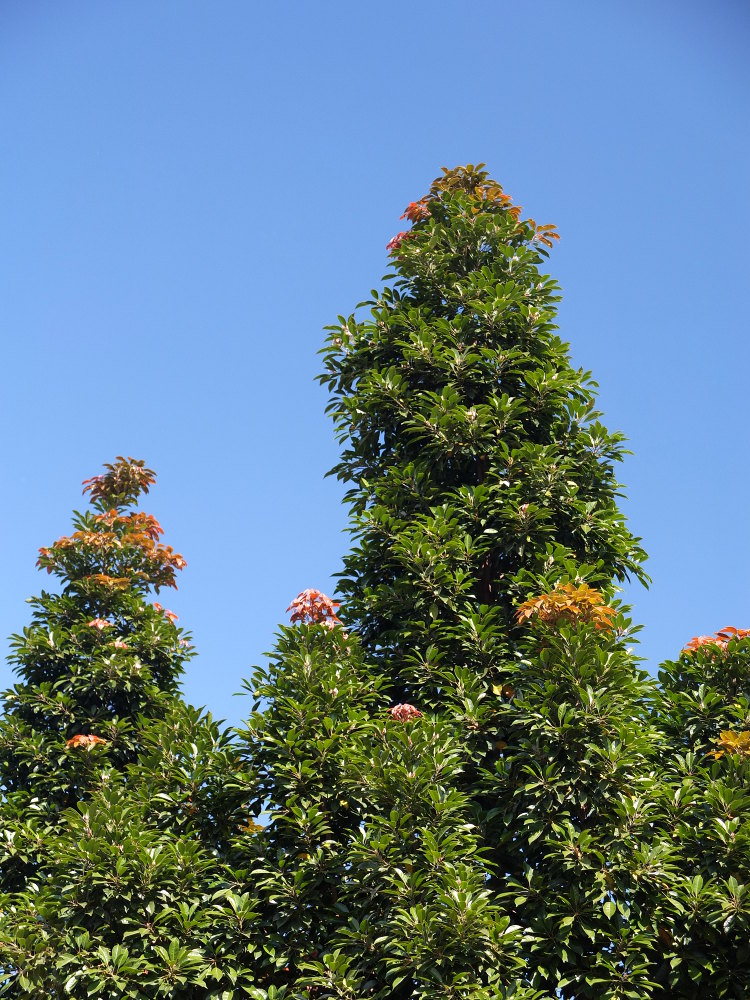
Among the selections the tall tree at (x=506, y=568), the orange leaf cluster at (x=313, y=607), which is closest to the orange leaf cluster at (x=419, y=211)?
the tall tree at (x=506, y=568)

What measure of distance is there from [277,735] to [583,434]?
238 inches

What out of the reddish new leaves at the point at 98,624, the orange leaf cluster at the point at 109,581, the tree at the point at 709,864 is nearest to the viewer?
the tree at the point at 709,864

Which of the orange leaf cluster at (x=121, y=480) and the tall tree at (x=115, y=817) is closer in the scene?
the tall tree at (x=115, y=817)

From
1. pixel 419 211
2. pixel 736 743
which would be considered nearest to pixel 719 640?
pixel 736 743

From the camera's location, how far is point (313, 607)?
44.6ft

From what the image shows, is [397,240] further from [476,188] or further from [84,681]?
A: [84,681]

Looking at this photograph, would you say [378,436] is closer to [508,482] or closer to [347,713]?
[508,482]

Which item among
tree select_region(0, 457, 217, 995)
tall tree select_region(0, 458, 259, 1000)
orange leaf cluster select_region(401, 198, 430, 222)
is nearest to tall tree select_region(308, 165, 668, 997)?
orange leaf cluster select_region(401, 198, 430, 222)

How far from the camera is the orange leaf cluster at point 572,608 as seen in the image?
11.8m

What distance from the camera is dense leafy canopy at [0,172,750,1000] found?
10.7 metres

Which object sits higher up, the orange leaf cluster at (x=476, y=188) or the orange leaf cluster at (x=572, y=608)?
the orange leaf cluster at (x=476, y=188)

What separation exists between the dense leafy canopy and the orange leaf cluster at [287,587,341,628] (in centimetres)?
4

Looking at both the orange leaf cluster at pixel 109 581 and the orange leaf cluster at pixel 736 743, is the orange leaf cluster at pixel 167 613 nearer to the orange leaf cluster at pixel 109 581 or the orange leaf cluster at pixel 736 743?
the orange leaf cluster at pixel 109 581

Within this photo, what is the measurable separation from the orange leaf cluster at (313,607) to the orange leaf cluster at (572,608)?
9.18 ft
